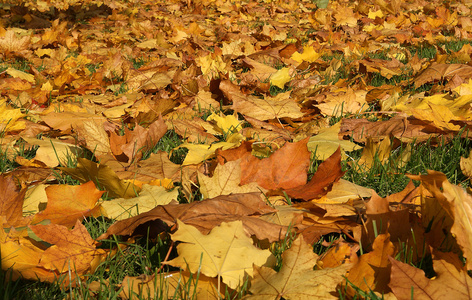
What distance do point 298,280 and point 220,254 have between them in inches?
7.5

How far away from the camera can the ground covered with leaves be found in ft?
3.17

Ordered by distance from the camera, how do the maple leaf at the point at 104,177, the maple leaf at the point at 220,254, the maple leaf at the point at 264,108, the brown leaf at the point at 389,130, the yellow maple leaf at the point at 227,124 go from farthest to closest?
1. the maple leaf at the point at 264,108
2. the yellow maple leaf at the point at 227,124
3. the brown leaf at the point at 389,130
4. the maple leaf at the point at 104,177
5. the maple leaf at the point at 220,254

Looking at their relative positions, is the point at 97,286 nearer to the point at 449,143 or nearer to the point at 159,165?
the point at 159,165

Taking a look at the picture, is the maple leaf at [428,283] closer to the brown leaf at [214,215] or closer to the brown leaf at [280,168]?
the brown leaf at [214,215]

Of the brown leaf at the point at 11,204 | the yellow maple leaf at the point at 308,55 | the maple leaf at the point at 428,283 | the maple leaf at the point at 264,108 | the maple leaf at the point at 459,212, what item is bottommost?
the yellow maple leaf at the point at 308,55

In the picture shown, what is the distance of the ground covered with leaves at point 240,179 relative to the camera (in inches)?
38.1

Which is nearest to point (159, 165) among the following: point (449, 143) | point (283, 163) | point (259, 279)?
point (283, 163)

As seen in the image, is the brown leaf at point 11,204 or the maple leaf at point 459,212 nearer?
the maple leaf at point 459,212

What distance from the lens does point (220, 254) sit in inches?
38.9

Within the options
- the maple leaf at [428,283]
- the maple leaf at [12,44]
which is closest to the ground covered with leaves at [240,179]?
the maple leaf at [428,283]

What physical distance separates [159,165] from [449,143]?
1.16 meters

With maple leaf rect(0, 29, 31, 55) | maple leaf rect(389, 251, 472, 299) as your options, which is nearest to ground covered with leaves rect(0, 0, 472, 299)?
maple leaf rect(389, 251, 472, 299)

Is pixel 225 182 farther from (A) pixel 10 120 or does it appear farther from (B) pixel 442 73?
(B) pixel 442 73

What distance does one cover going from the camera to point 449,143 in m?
1.69
